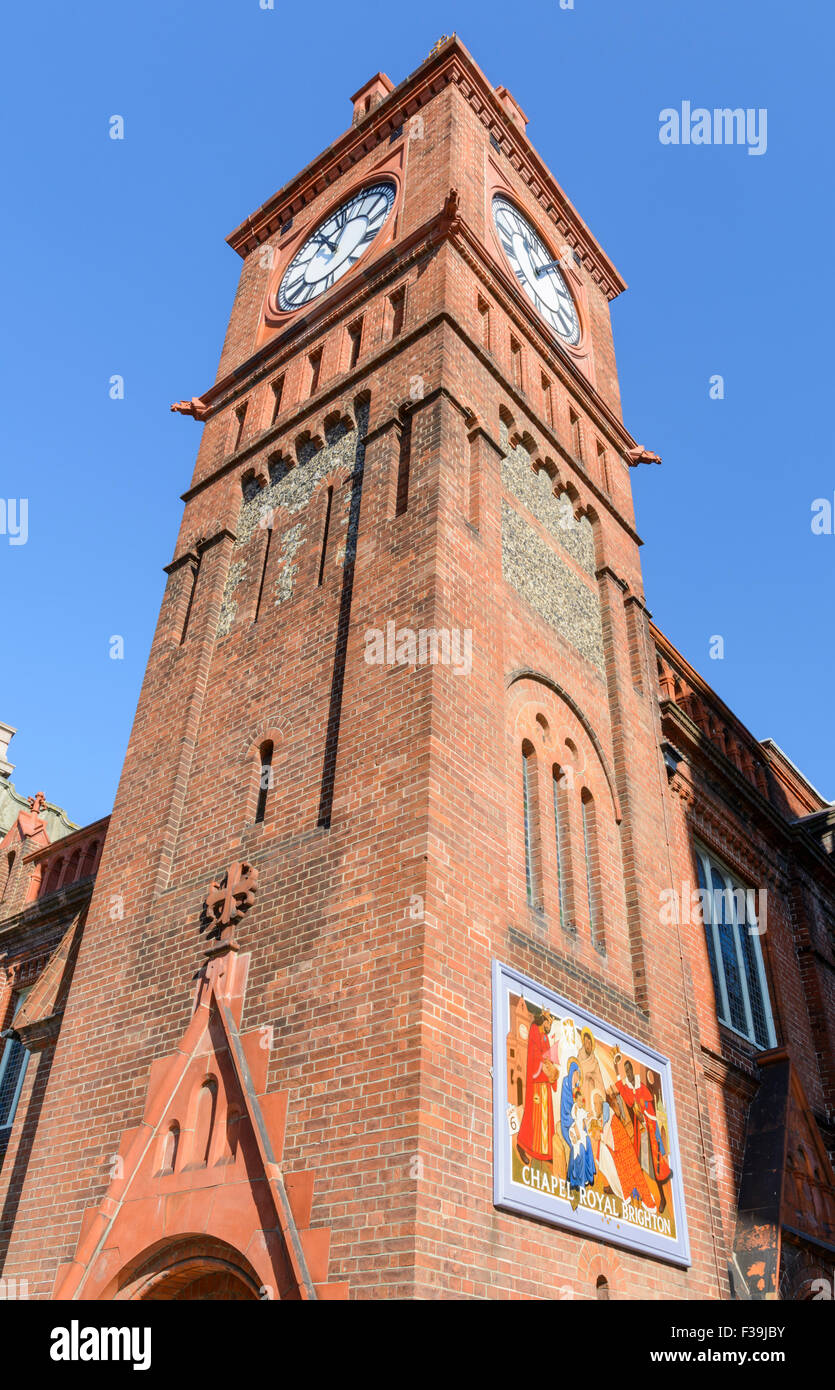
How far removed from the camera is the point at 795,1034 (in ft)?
54.0

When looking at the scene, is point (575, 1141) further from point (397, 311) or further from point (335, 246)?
point (335, 246)

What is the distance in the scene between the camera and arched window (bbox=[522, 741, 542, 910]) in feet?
38.8

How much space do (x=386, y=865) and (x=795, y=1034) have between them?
972cm

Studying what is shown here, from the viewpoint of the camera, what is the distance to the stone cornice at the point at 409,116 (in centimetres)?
1934

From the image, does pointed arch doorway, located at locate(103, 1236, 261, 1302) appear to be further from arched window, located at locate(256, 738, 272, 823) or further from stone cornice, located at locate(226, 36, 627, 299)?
stone cornice, located at locate(226, 36, 627, 299)

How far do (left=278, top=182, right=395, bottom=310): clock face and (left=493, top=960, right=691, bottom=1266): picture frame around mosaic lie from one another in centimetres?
1329

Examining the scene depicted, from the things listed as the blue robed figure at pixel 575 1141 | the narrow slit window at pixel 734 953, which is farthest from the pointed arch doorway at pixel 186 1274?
the narrow slit window at pixel 734 953

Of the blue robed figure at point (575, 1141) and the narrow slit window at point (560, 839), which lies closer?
the blue robed figure at point (575, 1141)

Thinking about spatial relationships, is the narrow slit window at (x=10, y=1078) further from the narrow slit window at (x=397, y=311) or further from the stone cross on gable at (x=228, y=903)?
the narrow slit window at (x=397, y=311)

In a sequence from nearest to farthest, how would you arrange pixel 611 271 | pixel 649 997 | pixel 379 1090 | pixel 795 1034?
pixel 379 1090
pixel 649 997
pixel 795 1034
pixel 611 271

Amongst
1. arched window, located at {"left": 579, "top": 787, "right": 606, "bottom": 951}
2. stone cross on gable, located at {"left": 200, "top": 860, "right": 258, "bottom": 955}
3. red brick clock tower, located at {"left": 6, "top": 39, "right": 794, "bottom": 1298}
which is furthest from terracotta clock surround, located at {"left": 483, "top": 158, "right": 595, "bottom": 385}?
stone cross on gable, located at {"left": 200, "top": 860, "right": 258, "bottom": 955}

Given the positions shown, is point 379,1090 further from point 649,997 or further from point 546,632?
point 546,632

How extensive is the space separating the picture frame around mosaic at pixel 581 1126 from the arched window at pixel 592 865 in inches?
53.5

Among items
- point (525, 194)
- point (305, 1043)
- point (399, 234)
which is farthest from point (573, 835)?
point (525, 194)
